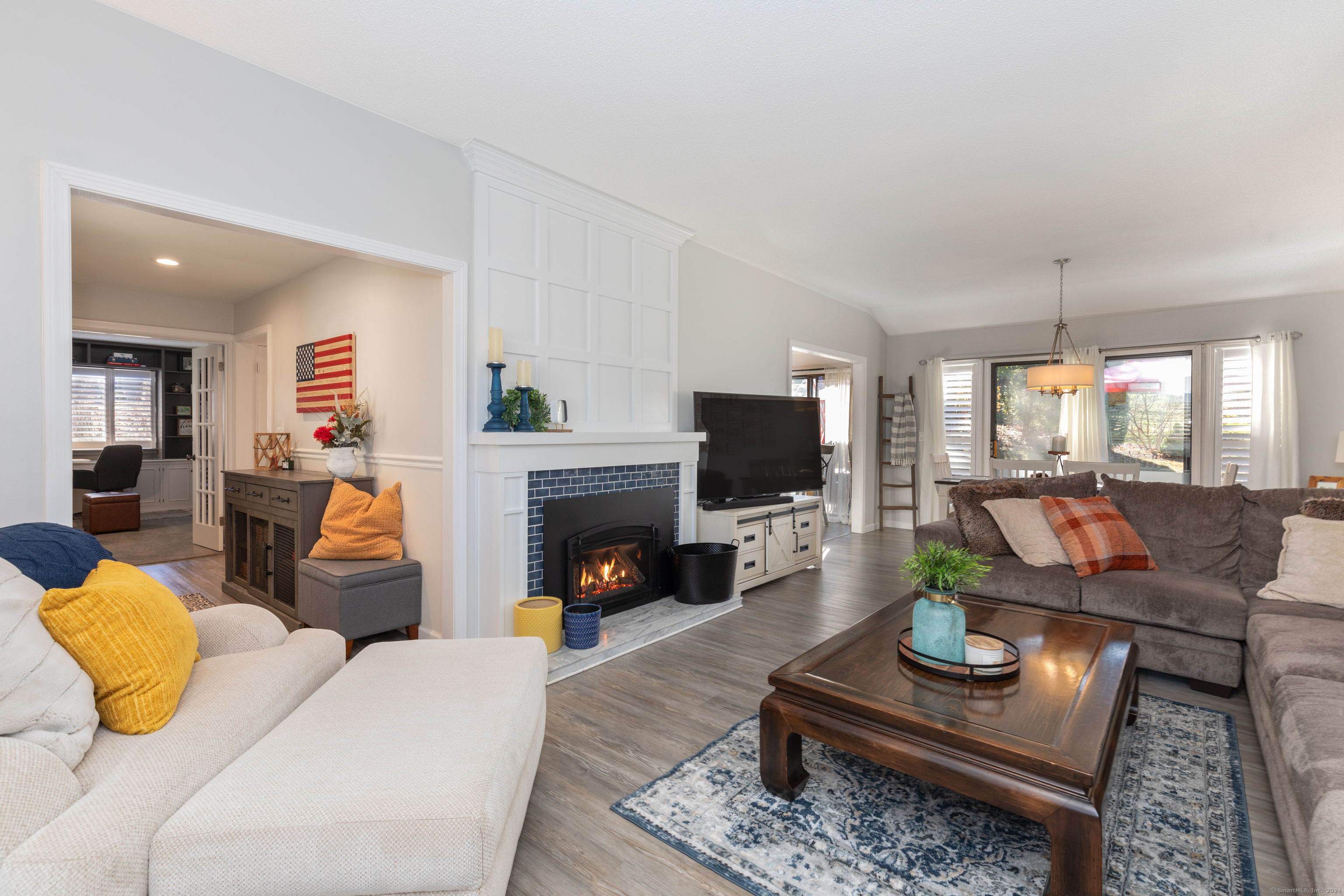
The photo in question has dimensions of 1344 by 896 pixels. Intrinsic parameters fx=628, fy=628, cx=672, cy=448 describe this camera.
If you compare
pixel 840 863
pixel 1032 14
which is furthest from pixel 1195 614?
pixel 1032 14

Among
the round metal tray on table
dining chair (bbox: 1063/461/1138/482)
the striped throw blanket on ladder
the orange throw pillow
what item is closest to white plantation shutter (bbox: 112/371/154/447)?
the orange throw pillow

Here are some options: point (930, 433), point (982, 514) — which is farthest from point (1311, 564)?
point (930, 433)

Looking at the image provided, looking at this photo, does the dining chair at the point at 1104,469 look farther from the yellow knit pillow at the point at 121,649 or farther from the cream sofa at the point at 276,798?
the yellow knit pillow at the point at 121,649

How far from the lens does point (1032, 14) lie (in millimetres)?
2055

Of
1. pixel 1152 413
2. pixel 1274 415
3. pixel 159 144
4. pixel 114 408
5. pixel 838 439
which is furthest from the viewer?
pixel 114 408

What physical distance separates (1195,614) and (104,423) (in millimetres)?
11113

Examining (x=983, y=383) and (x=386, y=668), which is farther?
(x=983, y=383)

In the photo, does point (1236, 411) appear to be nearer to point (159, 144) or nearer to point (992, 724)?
point (992, 724)

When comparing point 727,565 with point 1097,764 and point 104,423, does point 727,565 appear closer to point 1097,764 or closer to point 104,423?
point 1097,764

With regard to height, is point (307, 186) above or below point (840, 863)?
above

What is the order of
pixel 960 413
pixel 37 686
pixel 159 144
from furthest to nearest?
pixel 960 413, pixel 159 144, pixel 37 686

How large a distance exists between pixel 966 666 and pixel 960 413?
5.96 metres

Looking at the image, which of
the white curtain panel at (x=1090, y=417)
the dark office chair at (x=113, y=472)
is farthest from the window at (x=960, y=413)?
the dark office chair at (x=113, y=472)

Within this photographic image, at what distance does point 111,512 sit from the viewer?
7.01 meters
